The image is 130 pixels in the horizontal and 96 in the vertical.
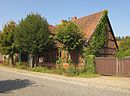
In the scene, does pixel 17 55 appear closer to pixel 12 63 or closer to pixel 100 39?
pixel 12 63

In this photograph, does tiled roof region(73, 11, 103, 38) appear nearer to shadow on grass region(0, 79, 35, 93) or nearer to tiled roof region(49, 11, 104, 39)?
tiled roof region(49, 11, 104, 39)

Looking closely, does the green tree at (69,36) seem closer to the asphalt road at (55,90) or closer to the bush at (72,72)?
the bush at (72,72)

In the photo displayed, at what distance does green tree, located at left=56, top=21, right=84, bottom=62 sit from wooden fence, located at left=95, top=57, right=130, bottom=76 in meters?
3.49

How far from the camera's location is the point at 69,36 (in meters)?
29.0

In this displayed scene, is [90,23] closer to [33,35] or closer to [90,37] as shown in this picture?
[90,37]

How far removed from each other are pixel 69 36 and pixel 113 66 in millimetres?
6158

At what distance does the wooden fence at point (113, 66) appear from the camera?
24625 millimetres

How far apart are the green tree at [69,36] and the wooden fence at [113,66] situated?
3.49 metres

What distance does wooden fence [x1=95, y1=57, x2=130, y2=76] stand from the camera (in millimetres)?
24625

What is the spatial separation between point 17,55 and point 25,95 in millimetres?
31798

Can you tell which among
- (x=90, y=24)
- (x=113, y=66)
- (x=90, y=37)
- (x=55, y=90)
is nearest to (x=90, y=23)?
(x=90, y=24)

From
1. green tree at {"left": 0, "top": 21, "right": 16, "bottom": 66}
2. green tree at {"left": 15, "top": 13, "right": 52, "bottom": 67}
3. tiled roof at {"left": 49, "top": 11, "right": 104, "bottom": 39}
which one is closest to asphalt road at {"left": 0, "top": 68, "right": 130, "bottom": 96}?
green tree at {"left": 15, "top": 13, "right": 52, "bottom": 67}

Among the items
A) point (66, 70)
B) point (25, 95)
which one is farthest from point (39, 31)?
point (25, 95)

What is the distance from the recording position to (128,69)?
24375mm
